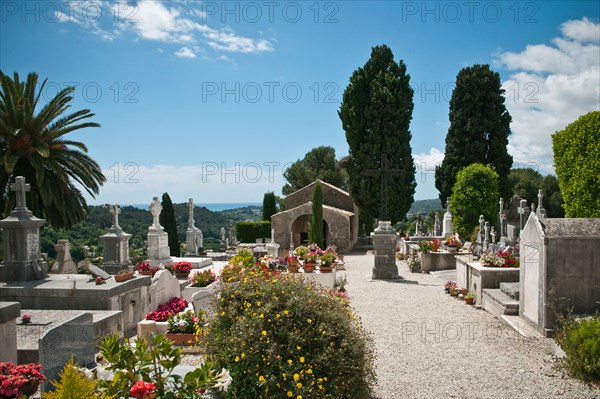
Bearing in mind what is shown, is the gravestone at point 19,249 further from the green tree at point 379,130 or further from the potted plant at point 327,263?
the green tree at point 379,130

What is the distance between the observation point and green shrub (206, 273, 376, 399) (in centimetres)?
491

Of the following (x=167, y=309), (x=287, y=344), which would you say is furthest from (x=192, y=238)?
(x=287, y=344)

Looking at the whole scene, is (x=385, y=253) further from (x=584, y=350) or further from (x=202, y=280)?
(x=584, y=350)

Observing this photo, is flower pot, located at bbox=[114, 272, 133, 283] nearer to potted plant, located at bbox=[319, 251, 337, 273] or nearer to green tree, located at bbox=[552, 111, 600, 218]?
potted plant, located at bbox=[319, 251, 337, 273]

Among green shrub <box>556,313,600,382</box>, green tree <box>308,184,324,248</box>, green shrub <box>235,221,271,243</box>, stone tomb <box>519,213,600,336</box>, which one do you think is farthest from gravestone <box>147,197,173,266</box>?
green shrub <box>235,221,271,243</box>

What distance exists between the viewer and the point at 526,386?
6480 mm

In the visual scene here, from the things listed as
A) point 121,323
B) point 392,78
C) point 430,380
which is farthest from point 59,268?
point 392,78

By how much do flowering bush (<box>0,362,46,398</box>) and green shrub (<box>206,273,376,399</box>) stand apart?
178cm

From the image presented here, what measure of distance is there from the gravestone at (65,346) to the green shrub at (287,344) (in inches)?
53.2

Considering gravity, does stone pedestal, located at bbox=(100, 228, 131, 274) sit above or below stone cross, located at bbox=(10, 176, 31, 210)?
below

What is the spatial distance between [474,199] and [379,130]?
403 inches

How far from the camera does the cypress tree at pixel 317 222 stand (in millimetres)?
30641

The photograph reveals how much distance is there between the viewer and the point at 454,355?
7.98m

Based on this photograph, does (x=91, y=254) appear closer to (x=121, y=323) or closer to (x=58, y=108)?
(x=58, y=108)
